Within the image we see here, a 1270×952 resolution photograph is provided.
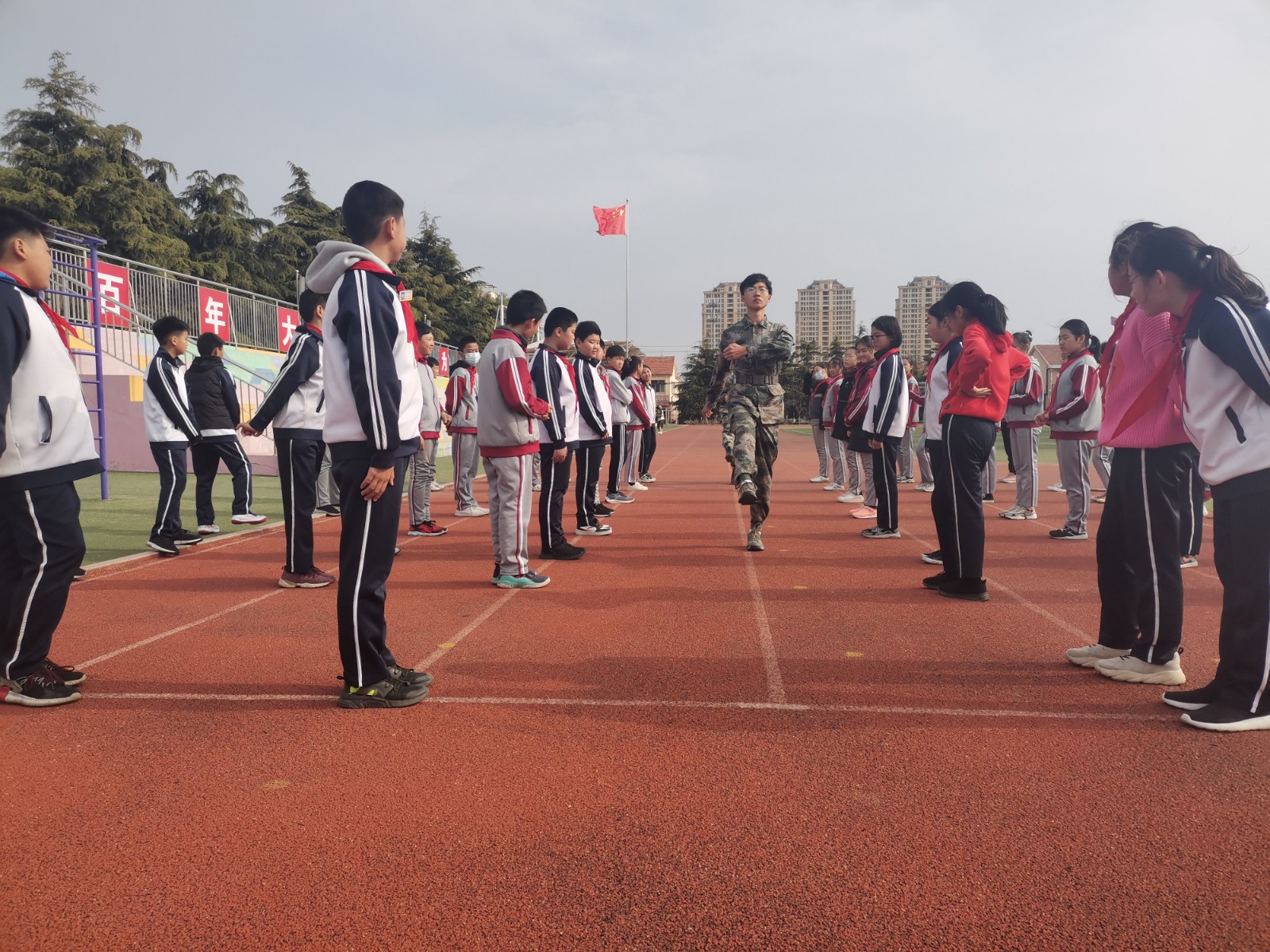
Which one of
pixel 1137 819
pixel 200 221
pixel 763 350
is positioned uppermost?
pixel 200 221

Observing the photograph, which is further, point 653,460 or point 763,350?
point 653,460

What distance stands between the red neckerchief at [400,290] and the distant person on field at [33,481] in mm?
1375

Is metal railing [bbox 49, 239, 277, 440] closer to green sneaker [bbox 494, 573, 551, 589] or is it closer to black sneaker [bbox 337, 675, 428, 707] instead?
green sneaker [bbox 494, 573, 551, 589]

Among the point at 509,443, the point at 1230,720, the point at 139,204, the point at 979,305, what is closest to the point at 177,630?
the point at 509,443

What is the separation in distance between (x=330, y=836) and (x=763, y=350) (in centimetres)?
563

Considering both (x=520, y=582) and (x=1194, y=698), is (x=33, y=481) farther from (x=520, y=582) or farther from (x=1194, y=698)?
(x=1194, y=698)

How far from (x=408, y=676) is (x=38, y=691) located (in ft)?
5.24

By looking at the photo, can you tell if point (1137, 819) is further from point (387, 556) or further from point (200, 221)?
point (200, 221)

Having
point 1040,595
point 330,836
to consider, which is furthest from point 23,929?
point 1040,595

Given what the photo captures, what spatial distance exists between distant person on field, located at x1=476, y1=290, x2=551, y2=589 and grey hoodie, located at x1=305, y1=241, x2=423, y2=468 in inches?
88.4

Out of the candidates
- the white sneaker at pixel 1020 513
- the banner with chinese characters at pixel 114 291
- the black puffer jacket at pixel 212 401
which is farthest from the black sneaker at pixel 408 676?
the banner with chinese characters at pixel 114 291

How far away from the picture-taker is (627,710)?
353cm

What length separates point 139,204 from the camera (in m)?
33.0

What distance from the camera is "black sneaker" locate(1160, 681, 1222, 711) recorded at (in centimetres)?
343
